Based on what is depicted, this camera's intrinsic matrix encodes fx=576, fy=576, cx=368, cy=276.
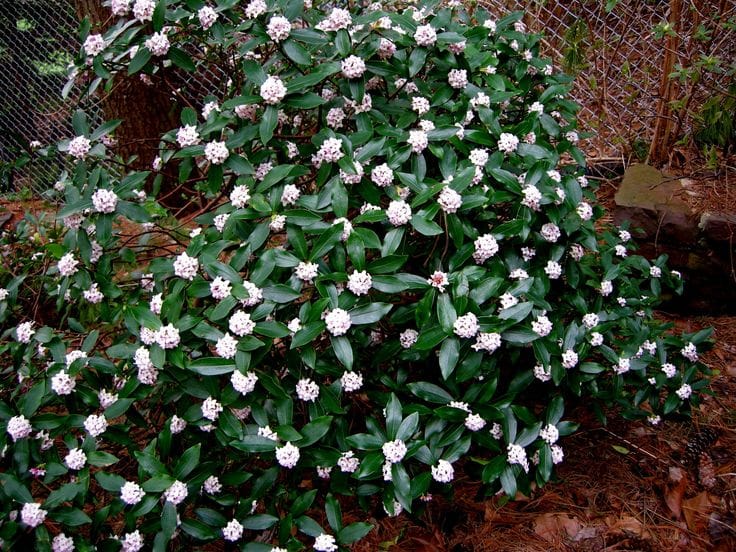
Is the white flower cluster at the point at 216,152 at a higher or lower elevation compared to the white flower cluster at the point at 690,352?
higher

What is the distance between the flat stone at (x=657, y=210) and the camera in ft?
9.32

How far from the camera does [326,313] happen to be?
1.46 m

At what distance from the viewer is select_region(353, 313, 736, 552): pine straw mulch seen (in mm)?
1817

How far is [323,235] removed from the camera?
149 centimetres

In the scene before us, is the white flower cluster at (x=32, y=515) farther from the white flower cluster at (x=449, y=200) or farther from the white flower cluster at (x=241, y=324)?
the white flower cluster at (x=449, y=200)

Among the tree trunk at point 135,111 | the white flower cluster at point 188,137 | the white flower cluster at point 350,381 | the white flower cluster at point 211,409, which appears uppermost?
the white flower cluster at point 188,137

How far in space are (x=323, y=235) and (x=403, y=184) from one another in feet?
0.97

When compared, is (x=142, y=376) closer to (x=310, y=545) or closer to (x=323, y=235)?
(x=323, y=235)

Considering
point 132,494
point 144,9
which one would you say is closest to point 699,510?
point 132,494

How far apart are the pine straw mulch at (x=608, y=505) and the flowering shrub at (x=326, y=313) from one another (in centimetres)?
24

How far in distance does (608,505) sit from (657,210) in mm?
1580

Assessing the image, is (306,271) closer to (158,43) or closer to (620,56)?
(158,43)

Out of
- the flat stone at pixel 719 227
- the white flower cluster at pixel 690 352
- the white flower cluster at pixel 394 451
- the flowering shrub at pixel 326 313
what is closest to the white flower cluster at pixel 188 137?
the flowering shrub at pixel 326 313

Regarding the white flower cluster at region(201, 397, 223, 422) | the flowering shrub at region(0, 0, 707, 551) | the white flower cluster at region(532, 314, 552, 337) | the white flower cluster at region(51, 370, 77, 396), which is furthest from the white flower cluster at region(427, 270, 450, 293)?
the white flower cluster at region(51, 370, 77, 396)
